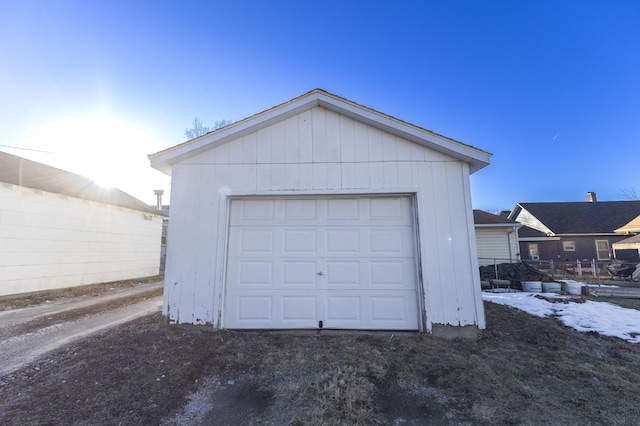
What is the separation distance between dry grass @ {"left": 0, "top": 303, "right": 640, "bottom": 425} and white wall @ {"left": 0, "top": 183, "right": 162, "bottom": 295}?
6.37 metres

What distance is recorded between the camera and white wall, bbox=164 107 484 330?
4770 mm

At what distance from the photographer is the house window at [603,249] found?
63.9 feet

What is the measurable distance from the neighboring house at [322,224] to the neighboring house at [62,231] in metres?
6.53

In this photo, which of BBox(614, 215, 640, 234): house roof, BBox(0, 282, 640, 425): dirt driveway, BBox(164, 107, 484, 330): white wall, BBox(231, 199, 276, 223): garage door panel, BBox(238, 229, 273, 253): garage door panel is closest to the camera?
BBox(0, 282, 640, 425): dirt driveway

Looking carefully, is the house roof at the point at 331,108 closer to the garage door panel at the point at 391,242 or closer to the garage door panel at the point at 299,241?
the garage door panel at the point at 391,242

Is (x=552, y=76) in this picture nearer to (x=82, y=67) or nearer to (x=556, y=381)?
(x=556, y=381)

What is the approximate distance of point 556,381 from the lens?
321 centimetres

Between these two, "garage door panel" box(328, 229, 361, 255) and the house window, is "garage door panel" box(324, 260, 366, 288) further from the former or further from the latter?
the house window

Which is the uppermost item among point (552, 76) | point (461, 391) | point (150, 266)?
point (552, 76)

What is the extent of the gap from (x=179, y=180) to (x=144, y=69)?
526 centimetres

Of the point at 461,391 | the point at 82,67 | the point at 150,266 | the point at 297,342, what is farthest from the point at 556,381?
the point at 150,266

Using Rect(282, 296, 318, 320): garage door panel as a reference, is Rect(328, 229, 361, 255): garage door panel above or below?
above

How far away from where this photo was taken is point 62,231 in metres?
9.44

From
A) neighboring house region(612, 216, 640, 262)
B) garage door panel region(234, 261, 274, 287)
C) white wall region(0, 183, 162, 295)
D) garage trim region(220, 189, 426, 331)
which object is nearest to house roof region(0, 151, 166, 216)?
white wall region(0, 183, 162, 295)
